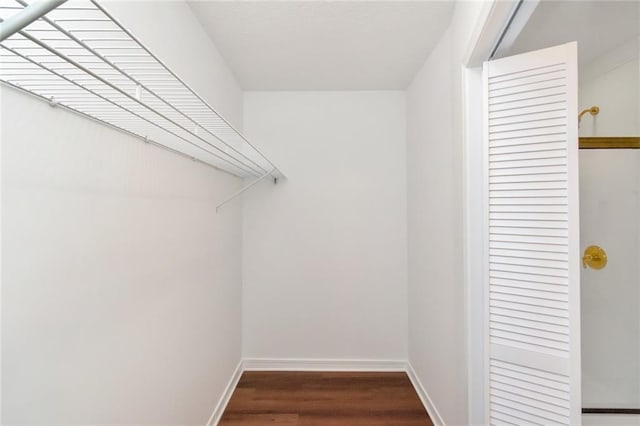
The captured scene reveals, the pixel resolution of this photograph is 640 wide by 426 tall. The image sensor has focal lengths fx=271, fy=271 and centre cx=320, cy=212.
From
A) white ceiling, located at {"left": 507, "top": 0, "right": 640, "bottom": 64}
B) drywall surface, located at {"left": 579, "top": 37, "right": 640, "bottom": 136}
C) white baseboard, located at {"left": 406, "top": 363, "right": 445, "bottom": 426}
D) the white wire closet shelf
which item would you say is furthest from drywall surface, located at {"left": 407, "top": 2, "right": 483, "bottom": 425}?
the white wire closet shelf

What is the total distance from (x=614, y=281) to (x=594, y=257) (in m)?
0.16

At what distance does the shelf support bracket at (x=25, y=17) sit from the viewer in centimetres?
34

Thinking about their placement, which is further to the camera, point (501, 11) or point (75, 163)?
point (501, 11)

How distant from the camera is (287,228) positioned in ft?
7.78

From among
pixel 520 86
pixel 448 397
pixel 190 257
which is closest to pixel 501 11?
pixel 520 86

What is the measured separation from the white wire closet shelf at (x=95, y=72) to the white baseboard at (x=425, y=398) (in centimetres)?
199

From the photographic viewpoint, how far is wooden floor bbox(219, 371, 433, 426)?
1762 mm

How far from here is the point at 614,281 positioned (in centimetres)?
132

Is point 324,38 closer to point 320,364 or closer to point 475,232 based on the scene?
point 475,232

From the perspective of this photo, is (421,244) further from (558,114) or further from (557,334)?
(558,114)

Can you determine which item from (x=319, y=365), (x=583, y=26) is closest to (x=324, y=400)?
(x=319, y=365)

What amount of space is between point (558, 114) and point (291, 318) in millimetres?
2178

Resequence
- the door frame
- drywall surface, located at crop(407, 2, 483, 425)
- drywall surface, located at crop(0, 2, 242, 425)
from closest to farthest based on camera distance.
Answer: drywall surface, located at crop(0, 2, 242, 425), the door frame, drywall surface, located at crop(407, 2, 483, 425)

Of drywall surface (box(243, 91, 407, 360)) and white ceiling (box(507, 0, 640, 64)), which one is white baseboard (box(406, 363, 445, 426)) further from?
white ceiling (box(507, 0, 640, 64))
